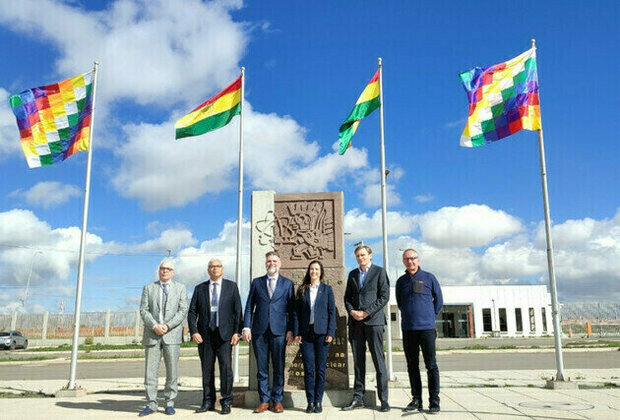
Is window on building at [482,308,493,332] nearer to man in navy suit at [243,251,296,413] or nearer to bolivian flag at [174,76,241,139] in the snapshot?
bolivian flag at [174,76,241,139]

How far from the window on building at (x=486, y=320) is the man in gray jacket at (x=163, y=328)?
38.4m

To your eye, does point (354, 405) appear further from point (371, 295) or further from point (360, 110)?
point (360, 110)

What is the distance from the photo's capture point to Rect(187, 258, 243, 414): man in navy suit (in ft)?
21.5

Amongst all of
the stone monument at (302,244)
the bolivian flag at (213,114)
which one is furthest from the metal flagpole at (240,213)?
the stone monument at (302,244)

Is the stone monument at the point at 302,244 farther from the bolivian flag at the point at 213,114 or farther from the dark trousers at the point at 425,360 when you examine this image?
the bolivian flag at the point at 213,114

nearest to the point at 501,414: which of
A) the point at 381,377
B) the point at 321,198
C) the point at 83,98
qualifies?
the point at 381,377

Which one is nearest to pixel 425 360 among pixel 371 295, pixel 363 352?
pixel 363 352

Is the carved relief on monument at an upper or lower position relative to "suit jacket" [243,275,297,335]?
upper


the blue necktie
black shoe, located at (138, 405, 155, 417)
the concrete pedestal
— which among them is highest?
the blue necktie

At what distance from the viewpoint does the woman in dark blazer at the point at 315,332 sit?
6.39m

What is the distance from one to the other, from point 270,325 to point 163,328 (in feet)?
4.50

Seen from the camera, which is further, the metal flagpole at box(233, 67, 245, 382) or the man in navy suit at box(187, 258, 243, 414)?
the metal flagpole at box(233, 67, 245, 382)

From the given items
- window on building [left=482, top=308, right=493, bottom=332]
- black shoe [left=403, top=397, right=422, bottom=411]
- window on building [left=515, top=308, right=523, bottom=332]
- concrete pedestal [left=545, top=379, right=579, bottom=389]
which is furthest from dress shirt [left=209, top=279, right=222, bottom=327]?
window on building [left=515, top=308, right=523, bottom=332]

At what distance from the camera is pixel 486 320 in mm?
41469
